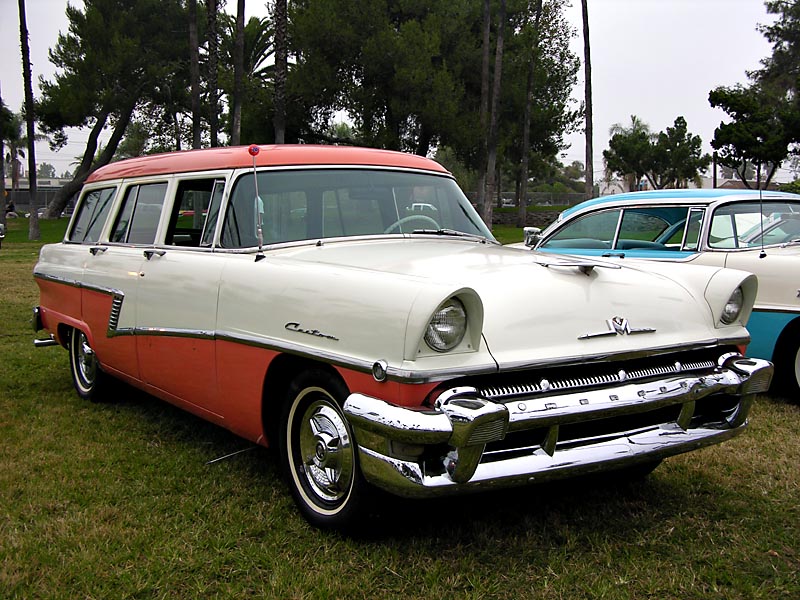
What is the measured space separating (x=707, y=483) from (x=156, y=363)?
3004 millimetres

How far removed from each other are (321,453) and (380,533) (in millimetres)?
409

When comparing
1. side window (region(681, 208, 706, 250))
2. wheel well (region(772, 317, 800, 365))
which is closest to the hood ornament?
wheel well (region(772, 317, 800, 365))

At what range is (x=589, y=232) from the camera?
661cm

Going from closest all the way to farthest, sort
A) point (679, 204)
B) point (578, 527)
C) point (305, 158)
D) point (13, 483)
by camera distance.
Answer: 1. point (578, 527)
2. point (13, 483)
3. point (305, 158)
4. point (679, 204)

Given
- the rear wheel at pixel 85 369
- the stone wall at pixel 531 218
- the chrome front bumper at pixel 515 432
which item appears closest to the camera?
the chrome front bumper at pixel 515 432

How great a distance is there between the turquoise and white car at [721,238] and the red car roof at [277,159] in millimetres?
1303

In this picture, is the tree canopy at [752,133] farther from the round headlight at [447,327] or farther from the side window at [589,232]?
the round headlight at [447,327]

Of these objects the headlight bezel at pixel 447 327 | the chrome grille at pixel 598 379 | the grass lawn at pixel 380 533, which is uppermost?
the headlight bezel at pixel 447 327

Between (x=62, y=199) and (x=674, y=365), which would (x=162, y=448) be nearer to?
(x=674, y=365)

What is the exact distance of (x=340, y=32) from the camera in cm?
2722

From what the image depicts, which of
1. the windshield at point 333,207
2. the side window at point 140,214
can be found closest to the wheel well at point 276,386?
the windshield at point 333,207

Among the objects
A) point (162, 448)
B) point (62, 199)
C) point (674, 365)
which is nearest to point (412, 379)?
point (674, 365)

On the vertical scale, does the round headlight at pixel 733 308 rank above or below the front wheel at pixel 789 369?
above

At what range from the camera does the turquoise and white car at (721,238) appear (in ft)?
17.7
